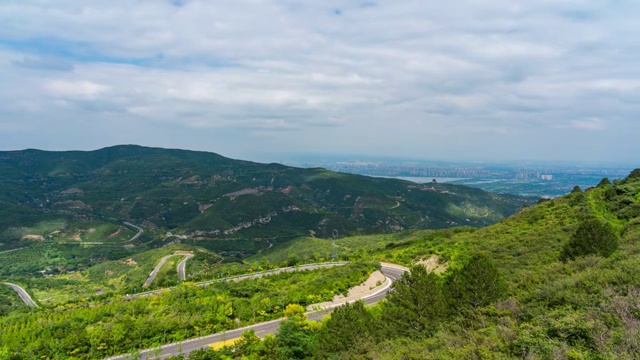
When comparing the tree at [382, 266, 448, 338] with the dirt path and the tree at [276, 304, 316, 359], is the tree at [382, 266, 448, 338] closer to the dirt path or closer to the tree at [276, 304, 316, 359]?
the tree at [276, 304, 316, 359]

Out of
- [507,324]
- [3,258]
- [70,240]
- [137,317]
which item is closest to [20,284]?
[3,258]

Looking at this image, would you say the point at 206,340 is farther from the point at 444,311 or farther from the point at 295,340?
the point at 444,311

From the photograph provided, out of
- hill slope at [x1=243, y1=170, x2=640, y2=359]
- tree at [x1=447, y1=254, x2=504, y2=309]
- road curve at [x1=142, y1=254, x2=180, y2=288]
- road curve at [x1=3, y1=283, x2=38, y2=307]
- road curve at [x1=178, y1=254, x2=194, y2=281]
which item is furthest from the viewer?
road curve at [x1=178, y1=254, x2=194, y2=281]

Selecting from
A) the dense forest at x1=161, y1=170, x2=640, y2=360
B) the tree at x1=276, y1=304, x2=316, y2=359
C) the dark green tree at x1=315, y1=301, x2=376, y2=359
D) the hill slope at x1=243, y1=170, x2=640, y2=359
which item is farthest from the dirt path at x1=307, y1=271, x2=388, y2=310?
the dark green tree at x1=315, y1=301, x2=376, y2=359

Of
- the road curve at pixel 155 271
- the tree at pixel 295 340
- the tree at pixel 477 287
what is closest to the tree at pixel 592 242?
the tree at pixel 477 287

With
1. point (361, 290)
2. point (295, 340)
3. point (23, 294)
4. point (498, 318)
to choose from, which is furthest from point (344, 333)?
point (23, 294)
